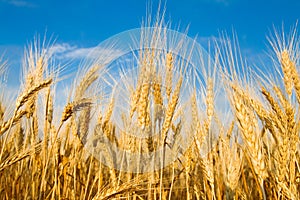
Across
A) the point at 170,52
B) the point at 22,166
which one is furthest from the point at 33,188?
the point at 170,52

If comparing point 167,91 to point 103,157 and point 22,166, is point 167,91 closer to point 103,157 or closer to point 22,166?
point 103,157

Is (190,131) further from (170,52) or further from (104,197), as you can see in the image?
(104,197)

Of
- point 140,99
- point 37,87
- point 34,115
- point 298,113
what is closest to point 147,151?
point 140,99

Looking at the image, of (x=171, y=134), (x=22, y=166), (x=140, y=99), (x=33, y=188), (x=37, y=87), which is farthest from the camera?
(x=22, y=166)

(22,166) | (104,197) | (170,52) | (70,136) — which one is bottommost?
(104,197)

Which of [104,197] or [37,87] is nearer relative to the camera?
[104,197]

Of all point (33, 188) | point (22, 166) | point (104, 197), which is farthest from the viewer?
point (22, 166)

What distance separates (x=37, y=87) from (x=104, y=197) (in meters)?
0.73

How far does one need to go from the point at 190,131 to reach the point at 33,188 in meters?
1.08

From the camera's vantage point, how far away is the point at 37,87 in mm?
2104

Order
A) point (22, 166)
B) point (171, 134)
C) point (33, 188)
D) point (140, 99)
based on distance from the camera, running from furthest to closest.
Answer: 1. point (22, 166)
2. point (171, 134)
3. point (33, 188)
4. point (140, 99)

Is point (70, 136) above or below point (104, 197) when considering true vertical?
above

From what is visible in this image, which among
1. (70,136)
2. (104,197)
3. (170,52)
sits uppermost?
(170,52)

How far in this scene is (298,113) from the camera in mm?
2775
